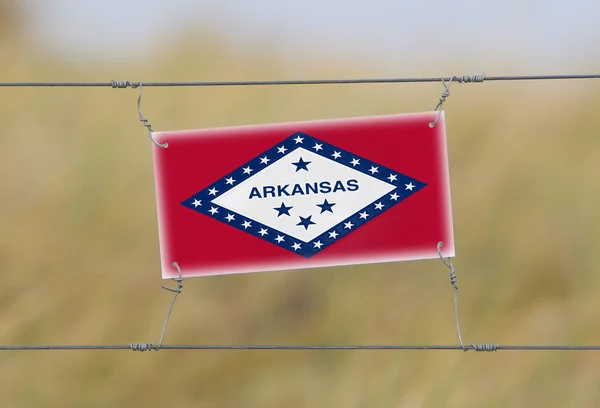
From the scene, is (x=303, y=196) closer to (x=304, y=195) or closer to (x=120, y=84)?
(x=304, y=195)

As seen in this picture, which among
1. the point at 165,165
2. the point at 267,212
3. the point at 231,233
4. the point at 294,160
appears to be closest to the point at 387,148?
the point at 294,160

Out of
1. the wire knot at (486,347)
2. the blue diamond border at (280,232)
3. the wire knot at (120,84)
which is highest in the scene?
the wire knot at (120,84)

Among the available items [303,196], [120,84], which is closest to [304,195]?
[303,196]

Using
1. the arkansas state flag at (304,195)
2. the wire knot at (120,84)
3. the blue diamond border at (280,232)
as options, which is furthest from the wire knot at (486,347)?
the wire knot at (120,84)

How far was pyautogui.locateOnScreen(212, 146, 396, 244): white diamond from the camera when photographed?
266 centimetres

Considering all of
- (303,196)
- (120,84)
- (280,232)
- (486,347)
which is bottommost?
(486,347)

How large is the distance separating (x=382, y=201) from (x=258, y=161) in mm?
516

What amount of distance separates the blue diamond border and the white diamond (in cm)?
1

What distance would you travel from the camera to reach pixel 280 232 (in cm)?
266

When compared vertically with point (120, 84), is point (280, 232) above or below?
below

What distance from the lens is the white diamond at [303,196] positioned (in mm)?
2658

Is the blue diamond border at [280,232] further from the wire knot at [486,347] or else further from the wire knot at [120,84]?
the wire knot at [486,347]

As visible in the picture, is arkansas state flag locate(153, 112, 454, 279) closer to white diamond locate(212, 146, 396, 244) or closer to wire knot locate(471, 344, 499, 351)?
white diamond locate(212, 146, 396, 244)

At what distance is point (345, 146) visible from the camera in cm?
268
